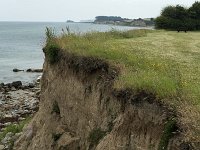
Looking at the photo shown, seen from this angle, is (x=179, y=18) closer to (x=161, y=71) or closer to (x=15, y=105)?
(x=15, y=105)

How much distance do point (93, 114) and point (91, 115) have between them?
245 mm

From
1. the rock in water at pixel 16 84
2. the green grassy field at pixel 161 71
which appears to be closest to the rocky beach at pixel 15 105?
the rock in water at pixel 16 84

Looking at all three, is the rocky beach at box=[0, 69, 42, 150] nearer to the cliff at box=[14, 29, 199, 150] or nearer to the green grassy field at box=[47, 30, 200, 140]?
the cliff at box=[14, 29, 199, 150]

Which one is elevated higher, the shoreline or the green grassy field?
the green grassy field

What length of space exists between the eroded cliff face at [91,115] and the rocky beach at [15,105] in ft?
10.9

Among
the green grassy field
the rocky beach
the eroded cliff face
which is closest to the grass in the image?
the eroded cliff face

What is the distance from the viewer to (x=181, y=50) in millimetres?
22031

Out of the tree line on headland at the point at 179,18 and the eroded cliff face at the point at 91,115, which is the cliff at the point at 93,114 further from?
the tree line on headland at the point at 179,18

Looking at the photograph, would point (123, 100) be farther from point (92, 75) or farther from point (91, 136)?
point (92, 75)

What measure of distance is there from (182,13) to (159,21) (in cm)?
267

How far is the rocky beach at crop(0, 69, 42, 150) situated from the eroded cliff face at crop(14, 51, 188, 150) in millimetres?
3332

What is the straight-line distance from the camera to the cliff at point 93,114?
1148 cm

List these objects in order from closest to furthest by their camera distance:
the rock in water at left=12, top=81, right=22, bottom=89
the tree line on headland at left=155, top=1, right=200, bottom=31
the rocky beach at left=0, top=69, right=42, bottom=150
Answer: the rocky beach at left=0, top=69, right=42, bottom=150, the tree line on headland at left=155, top=1, right=200, bottom=31, the rock in water at left=12, top=81, right=22, bottom=89

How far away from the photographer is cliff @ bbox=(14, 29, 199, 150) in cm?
1148
